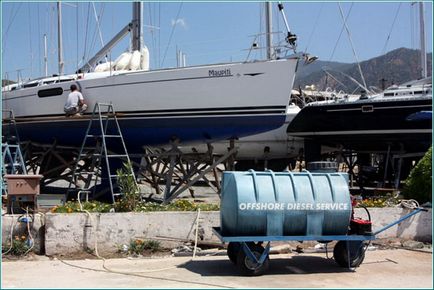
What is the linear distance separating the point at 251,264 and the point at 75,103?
9449 millimetres

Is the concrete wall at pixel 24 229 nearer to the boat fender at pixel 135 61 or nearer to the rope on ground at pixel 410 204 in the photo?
the rope on ground at pixel 410 204

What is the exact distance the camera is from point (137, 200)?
9.26 meters

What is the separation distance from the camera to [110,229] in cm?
855

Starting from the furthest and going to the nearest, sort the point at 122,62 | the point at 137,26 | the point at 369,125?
1. the point at 369,125
2. the point at 137,26
3. the point at 122,62

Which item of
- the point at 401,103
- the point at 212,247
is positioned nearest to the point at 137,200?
the point at 212,247

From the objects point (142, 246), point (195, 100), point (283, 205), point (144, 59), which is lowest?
point (142, 246)

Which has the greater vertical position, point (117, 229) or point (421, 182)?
point (421, 182)

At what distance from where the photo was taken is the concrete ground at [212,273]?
6.61 meters

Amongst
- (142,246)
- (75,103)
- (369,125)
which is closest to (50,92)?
(75,103)

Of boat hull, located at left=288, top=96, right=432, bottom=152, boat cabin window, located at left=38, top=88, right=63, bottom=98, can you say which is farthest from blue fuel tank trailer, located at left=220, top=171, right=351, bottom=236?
boat cabin window, located at left=38, top=88, right=63, bottom=98

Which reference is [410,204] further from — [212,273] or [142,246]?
[142,246]

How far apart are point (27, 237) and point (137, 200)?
1882mm

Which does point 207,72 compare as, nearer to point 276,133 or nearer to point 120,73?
point 120,73

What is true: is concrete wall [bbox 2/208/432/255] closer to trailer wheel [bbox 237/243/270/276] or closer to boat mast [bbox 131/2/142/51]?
trailer wheel [bbox 237/243/270/276]
